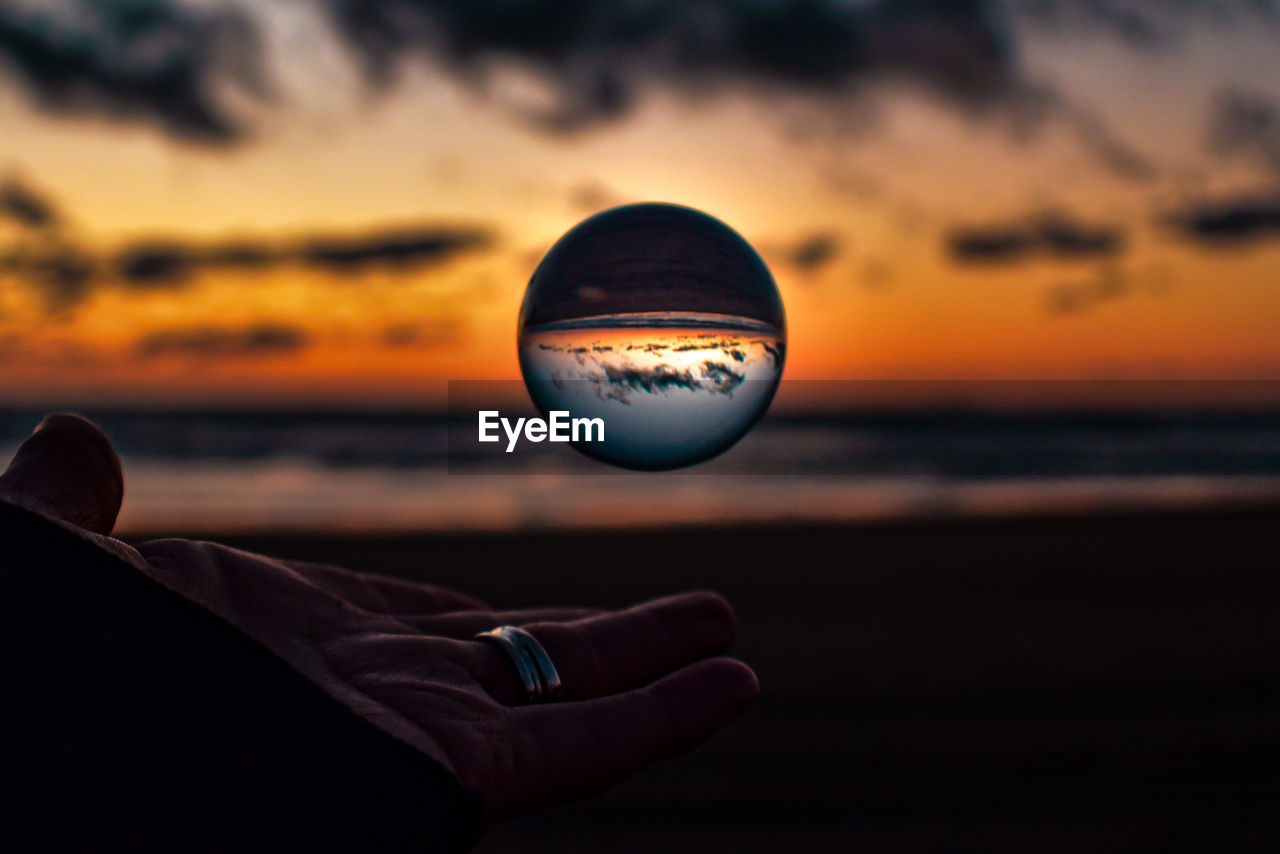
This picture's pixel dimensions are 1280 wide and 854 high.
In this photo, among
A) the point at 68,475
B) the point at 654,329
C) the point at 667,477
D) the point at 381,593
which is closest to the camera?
the point at 68,475

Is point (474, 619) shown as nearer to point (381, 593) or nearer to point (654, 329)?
point (381, 593)

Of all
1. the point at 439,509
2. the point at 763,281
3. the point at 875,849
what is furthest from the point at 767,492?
the point at 763,281

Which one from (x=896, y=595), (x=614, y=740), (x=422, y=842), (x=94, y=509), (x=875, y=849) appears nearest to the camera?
(x=422, y=842)

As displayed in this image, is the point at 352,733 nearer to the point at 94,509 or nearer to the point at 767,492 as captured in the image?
the point at 94,509

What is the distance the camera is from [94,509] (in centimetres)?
248

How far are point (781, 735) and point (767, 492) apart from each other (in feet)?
37.4

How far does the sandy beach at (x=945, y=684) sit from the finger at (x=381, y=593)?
1.86 m

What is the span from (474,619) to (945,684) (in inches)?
189

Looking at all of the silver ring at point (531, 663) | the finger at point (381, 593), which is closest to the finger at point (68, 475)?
the finger at point (381, 593)

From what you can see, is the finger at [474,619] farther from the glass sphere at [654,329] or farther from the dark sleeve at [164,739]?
the dark sleeve at [164,739]

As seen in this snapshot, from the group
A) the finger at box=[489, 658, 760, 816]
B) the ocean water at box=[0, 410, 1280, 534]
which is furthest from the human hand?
the ocean water at box=[0, 410, 1280, 534]

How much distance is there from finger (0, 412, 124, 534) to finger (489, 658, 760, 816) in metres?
1.27

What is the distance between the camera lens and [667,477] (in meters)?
18.0

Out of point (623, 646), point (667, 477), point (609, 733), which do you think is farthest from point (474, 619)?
point (667, 477)
